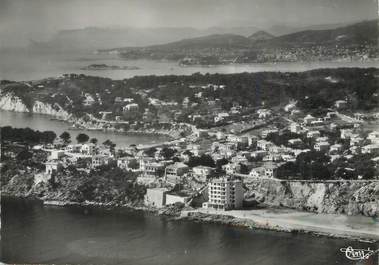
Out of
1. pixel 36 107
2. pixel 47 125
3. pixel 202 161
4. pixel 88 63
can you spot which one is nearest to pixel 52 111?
pixel 47 125

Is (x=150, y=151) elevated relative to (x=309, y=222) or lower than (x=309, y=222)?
elevated

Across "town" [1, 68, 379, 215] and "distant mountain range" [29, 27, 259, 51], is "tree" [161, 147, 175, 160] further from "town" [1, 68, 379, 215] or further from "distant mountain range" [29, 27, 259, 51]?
"distant mountain range" [29, 27, 259, 51]

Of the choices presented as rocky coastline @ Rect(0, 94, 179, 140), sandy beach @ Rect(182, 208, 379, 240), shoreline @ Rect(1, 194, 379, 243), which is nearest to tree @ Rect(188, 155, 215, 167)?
shoreline @ Rect(1, 194, 379, 243)

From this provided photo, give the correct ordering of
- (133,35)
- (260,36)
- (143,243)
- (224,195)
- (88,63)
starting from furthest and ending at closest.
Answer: (88,63), (133,35), (260,36), (224,195), (143,243)

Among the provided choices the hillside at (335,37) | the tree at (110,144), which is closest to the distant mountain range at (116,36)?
the hillside at (335,37)

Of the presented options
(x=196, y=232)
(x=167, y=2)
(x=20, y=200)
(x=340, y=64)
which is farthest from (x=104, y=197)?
(x=340, y=64)

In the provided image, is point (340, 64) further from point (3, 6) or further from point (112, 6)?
point (3, 6)

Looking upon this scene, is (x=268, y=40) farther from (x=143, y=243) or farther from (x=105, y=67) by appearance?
(x=143, y=243)
